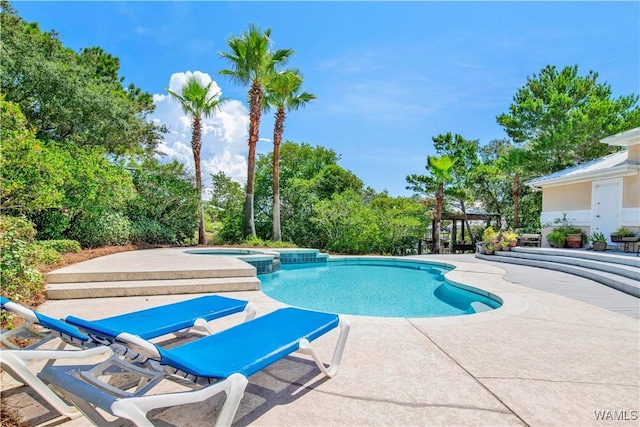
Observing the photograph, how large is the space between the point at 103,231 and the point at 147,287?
7.48 meters

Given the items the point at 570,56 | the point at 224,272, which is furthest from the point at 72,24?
the point at 570,56

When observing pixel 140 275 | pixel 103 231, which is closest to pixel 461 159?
pixel 103 231

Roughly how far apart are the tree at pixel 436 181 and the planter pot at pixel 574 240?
7.16m

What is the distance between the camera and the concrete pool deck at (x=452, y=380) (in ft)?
7.39

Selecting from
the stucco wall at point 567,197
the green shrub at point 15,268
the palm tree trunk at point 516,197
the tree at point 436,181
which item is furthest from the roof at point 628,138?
the green shrub at point 15,268

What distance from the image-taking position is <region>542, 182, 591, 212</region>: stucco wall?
43.4 ft

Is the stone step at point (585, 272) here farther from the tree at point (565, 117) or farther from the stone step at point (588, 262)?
the tree at point (565, 117)

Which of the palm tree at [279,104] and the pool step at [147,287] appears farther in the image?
the palm tree at [279,104]

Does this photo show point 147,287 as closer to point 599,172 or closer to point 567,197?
point 599,172

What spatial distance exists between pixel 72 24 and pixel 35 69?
4.09 metres

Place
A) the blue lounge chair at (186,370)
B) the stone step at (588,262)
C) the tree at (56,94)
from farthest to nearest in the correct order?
the tree at (56,94) → the stone step at (588,262) → the blue lounge chair at (186,370)

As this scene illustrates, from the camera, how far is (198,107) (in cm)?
1563

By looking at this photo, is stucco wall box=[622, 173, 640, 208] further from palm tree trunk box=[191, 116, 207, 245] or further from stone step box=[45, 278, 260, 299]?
palm tree trunk box=[191, 116, 207, 245]

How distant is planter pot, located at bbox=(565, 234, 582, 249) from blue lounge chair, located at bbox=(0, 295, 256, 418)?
44.3 ft
